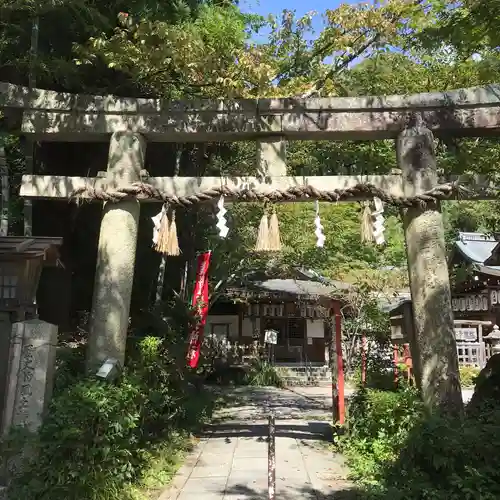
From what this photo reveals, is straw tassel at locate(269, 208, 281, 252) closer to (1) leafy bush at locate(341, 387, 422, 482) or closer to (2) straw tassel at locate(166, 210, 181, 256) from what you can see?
(2) straw tassel at locate(166, 210, 181, 256)

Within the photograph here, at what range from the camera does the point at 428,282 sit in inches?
244

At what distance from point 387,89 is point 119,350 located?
7.94 metres

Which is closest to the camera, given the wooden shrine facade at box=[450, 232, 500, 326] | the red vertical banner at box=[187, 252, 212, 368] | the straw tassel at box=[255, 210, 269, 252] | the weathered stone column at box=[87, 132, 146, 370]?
the weathered stone column at box=[87, 132, 146, 370]

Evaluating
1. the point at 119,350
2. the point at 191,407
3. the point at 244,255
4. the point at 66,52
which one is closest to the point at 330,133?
the point at 119,350

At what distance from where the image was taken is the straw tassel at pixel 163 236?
6.40m

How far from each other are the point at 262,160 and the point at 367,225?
1638 millimetres

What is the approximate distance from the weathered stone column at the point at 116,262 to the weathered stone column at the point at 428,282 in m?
3.54

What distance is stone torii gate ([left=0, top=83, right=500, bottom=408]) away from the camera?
6238 millimetres

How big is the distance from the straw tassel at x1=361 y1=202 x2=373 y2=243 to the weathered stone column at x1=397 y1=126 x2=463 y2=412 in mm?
476

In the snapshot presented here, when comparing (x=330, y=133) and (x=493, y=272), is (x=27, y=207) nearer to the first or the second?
(x=330, y=133)

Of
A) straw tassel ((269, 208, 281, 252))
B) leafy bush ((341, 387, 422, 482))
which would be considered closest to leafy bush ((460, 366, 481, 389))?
leafy bush ((341, 387, 422, 482))

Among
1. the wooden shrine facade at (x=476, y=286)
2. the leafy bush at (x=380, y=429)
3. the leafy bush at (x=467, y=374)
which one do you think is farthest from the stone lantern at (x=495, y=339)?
the leafy bush at (x=380, y=429)

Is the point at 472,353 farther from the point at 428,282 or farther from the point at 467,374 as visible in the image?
the point at 428,282

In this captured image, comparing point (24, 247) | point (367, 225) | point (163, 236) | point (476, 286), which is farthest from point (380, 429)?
point (476, 286)
